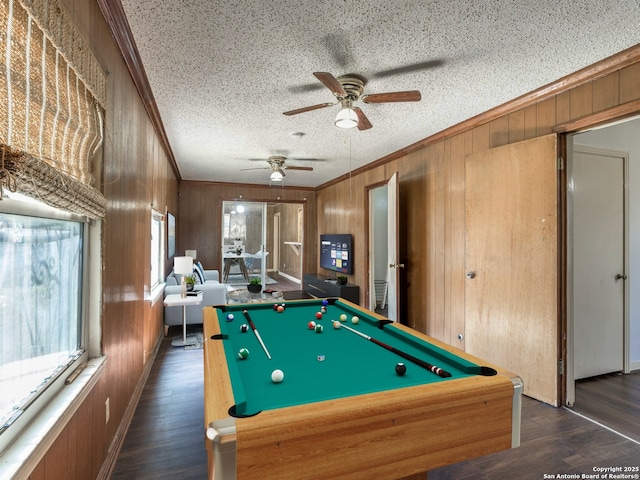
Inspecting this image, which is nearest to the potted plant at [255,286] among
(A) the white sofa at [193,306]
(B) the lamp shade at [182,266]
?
(A) the white sofa at [193,306]

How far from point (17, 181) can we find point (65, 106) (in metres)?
0.55

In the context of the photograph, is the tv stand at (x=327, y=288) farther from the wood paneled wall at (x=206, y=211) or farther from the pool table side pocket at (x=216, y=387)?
the pool table side pocket at (x=216, y=387)

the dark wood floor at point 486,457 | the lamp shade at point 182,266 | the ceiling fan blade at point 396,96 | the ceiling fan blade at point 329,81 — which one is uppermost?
the ceiling fan blade at point 396,96

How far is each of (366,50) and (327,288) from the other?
433cm

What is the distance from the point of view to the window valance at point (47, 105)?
0.85 meters

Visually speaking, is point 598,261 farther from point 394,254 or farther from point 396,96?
point 396,96

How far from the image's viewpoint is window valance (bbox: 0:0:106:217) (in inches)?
33.5

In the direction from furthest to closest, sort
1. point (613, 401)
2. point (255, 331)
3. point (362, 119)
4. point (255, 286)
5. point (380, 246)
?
point (255, 286)
point (380, 246)
point (362, 119)
point (613, 401)
point (255, 331)

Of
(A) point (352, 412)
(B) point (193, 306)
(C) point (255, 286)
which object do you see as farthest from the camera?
(C) point (255, 286)

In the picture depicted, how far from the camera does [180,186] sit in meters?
6.62

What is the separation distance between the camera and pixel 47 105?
108cm

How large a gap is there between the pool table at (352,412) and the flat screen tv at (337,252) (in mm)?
4186

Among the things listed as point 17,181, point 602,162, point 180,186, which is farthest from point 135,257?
point 180,186

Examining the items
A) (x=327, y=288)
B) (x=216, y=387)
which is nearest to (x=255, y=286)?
(x=327, y=288)
